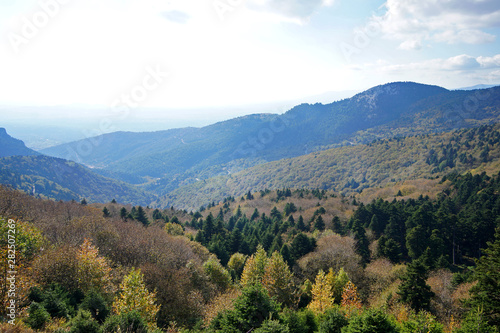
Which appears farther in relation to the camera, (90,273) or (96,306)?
(90,273)

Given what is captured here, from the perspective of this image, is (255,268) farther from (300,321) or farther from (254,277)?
(300,321)

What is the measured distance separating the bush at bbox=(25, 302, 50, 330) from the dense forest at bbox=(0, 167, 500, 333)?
0.17ft

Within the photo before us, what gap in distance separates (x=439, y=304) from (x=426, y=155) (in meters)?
181

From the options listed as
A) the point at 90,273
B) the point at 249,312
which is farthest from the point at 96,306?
the point at 249,312

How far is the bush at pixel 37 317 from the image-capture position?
14.7 m

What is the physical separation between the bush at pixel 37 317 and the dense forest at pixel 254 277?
52mm

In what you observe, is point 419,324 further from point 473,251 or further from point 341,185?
point 341,185

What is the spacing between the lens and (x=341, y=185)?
196875 mm

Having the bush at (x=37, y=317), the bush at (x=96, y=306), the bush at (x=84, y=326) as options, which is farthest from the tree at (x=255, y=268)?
the bush at (x=37, y=317)

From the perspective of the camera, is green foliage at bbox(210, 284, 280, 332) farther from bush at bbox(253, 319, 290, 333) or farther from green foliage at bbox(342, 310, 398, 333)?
green foliage at bbox(342, 310, 398, 333)

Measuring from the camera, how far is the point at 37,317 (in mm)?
14961

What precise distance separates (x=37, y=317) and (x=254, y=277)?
72.1 ft

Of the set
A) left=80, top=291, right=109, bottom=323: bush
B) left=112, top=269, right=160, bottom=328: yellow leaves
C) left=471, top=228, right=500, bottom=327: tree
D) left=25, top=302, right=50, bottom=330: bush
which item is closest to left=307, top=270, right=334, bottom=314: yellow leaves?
left=471, top=228, right=500, bottom=327: tree

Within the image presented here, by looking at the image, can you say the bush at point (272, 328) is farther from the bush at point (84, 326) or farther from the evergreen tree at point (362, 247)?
the evergreen tree at point (362, 247)
